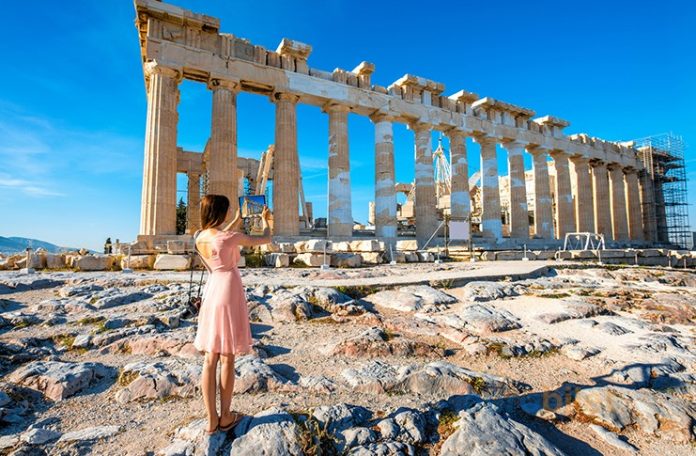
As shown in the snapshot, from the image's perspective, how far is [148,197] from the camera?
1488cm

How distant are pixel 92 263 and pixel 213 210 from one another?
10229mm

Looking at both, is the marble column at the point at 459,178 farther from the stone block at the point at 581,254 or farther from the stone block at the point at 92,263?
the stone block at the point at 92,263

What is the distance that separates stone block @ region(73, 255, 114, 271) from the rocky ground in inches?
146

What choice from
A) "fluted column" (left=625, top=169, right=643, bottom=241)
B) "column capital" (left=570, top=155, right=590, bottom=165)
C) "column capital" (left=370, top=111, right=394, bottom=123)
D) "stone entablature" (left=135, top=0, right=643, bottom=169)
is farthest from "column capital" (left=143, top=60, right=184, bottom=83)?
"fluted column" (left=625, top=169, right=643, bottom=241)

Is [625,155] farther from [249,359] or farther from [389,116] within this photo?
[249,359]

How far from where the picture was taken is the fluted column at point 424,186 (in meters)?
21.8

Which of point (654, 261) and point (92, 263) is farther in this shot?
point (654, 261)

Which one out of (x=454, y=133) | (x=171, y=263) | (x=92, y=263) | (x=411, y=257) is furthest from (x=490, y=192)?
(x=92, y=263)

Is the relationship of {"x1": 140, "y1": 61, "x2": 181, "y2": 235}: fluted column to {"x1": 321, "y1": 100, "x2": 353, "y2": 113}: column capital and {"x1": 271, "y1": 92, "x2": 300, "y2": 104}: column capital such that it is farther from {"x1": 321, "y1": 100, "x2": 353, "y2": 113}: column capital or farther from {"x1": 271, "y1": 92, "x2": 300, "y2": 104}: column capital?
{"x1": 321, "y1": 100, "x2": 353, "y2": 113}: column capital

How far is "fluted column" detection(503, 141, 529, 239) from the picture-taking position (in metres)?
25.3

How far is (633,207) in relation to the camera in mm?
32906

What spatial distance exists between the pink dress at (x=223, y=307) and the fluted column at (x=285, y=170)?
14685 millimetres

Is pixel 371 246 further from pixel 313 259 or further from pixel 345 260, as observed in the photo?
pixel 313 259

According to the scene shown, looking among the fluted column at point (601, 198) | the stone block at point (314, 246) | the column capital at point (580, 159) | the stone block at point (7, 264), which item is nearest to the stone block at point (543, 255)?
the stone block at point (314, 246)
